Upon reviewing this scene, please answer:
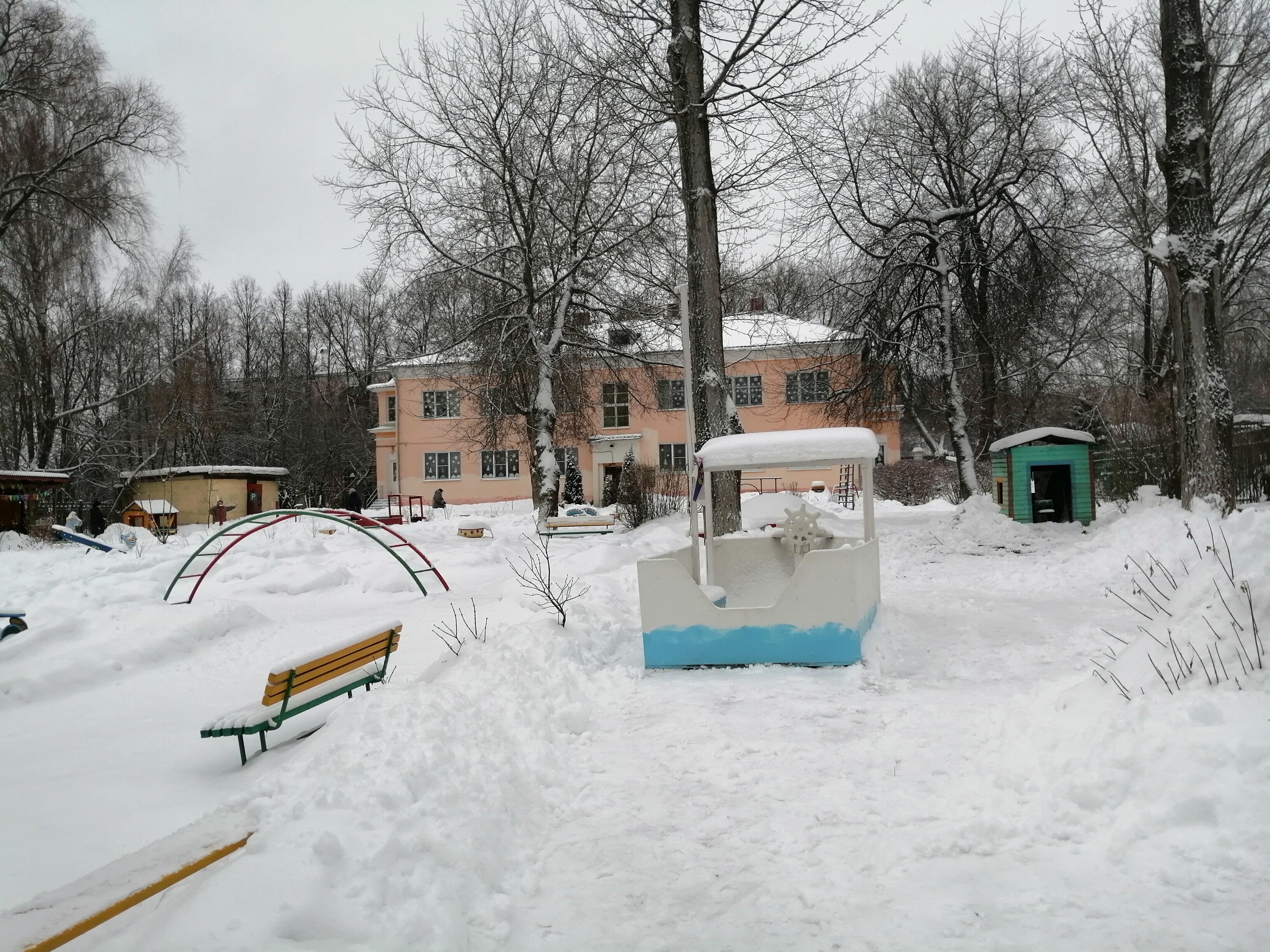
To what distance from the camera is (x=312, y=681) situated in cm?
668

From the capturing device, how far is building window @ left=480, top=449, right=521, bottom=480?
4259 centimetres

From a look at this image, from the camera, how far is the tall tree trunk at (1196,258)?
13.4m

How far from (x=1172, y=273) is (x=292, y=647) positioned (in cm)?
1397

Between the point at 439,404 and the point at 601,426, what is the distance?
871 centimetres

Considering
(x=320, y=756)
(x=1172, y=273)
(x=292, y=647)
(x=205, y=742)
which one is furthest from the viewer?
(x=1172, y=273)

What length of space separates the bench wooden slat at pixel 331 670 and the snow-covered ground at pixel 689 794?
1.77 ft

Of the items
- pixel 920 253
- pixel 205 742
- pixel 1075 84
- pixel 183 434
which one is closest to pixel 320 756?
pixel 205 742

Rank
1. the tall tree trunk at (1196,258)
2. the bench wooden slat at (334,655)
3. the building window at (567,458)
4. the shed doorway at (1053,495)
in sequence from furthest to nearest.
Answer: the building window at (567,458), the shed doorway at (1053,495), the tall tree trunk at (1196,258), the bench wooden slat at (334,655)

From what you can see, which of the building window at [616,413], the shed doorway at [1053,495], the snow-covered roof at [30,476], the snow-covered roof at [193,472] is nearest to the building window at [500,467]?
the building window at [616,413]

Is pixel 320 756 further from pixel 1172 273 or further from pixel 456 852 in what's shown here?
pixel 1172 273

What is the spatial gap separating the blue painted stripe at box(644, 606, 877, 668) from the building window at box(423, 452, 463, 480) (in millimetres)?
36578

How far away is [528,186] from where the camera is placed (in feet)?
75.7

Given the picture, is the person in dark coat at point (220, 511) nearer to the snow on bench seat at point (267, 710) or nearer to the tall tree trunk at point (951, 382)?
the tall tree trunk at point (951, 382)

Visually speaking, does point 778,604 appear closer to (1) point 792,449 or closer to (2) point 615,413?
(1) point 792,449
